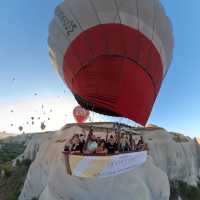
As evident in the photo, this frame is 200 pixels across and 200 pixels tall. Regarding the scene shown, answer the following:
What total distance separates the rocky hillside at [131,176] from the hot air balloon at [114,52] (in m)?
8.31

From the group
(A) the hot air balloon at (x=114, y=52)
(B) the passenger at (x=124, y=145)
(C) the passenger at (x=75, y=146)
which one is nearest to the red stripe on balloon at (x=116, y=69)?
(A) the hot air balloon at (x=114, y=52)

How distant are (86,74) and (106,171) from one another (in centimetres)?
280

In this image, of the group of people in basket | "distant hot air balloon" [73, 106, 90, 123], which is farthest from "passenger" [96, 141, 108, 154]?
"distant hot air balloon" [73, 106, 90, 123]

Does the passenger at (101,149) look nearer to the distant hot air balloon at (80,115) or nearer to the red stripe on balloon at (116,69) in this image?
the red stripe on balloon at (116,69)

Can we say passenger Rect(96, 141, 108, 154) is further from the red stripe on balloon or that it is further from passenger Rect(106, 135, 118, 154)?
the red stripe on balloon

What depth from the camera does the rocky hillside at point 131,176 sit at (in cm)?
1742

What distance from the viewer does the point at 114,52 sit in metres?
9.49

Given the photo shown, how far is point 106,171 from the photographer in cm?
926

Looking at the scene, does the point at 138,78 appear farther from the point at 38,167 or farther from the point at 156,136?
the point at 156,136

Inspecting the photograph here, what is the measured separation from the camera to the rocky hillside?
1742 centimetres

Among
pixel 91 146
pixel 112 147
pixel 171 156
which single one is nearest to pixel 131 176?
pixel 112 147

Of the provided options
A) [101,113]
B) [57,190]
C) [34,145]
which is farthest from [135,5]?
[34,145]

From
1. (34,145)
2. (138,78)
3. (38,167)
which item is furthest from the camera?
(34,145)

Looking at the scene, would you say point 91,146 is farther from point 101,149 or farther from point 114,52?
point 114,52
